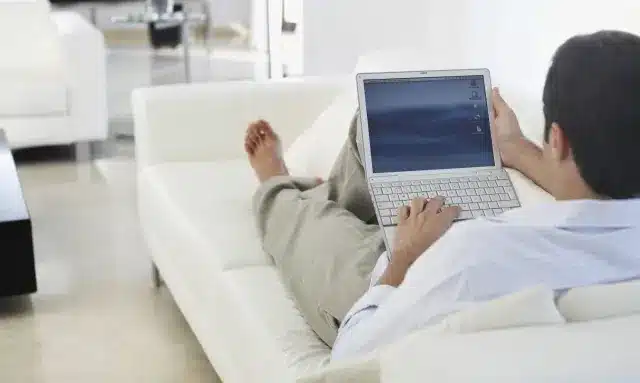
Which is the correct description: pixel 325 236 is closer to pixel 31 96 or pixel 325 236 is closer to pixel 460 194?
pixel 460 194

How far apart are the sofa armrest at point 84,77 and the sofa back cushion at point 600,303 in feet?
11.4

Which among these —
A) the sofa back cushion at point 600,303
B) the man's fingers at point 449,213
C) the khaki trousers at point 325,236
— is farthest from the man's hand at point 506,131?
the sofa back cushion at point 600,303

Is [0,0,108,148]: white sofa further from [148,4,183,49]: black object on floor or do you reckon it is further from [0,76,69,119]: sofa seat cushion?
[148,4,183,49]: black object on floor

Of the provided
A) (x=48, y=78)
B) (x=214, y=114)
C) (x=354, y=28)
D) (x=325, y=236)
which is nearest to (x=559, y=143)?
(x=325, y=236)

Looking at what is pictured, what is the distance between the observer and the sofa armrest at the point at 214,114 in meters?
2.79

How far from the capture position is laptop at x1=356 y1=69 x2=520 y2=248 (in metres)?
1.83

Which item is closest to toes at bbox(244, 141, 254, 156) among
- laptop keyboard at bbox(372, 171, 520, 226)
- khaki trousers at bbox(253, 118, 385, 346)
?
khaki trousers at bbox(253, 118, 385, 346)

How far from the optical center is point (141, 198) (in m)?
2.84

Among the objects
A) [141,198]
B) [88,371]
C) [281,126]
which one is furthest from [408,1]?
[88,371]

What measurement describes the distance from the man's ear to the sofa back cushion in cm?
19

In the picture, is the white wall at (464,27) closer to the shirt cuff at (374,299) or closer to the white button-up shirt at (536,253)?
the shirt cuff at (374,299)

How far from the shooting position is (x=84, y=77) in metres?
4.27

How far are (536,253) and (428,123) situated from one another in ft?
2.27

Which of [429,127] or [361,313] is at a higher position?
[429,127]
